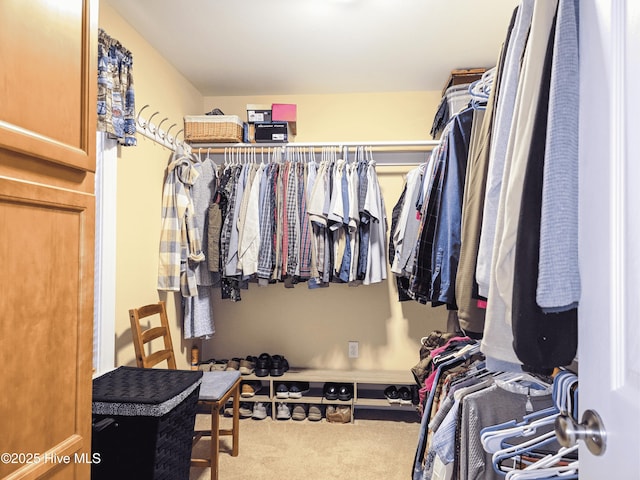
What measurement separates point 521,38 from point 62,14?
96cm

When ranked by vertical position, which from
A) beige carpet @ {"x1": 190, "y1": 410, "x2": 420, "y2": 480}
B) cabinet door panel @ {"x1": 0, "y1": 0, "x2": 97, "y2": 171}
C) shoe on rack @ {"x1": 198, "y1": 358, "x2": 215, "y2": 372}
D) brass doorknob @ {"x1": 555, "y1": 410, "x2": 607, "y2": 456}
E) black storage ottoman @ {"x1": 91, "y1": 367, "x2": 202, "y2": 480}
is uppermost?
cabinet door panel @ {"x1": 0, "y1": 0, "x2": 97, "y2": 171}

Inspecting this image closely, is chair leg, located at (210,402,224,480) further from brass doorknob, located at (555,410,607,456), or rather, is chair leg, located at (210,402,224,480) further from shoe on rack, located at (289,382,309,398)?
brass doorknob, located at (555,410,607,456)

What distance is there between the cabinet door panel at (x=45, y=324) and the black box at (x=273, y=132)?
7.26 ft

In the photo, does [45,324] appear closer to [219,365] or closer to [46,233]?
[46,233]

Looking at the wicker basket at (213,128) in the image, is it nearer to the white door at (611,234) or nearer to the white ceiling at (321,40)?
the white ceiling at (321,40)

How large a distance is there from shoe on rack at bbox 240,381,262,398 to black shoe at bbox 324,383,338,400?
50cm

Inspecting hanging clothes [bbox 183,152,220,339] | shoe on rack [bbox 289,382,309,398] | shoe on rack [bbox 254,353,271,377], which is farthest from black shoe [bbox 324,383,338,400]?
hanging clothes [bbox 183,152,220,339]

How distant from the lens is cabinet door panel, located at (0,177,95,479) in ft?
2.59

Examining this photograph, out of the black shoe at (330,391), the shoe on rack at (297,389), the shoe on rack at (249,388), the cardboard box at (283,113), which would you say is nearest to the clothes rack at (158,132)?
the cardboard box at (283,113)

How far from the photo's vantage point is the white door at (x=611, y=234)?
0.54 metres

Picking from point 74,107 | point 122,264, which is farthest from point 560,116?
point 122,264

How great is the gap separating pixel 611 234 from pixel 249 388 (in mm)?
2958

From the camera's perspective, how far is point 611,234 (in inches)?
22.5

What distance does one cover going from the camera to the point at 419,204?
2.23 metres
